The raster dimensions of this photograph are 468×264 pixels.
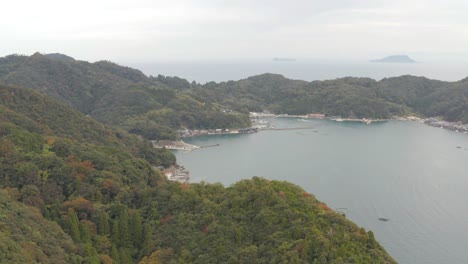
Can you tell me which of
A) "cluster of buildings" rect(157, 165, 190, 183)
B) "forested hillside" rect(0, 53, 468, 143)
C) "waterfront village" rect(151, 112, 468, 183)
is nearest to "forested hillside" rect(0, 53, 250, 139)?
"forested hillside" rect(0, 53, 468, 143)

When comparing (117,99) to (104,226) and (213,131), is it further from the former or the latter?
(104,226)


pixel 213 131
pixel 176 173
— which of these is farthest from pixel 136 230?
pixel 213 131

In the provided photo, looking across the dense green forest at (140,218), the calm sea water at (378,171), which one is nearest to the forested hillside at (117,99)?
the calm sea water at (378,171)

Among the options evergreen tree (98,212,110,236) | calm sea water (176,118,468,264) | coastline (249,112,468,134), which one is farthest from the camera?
coastline (249,112,468,134)

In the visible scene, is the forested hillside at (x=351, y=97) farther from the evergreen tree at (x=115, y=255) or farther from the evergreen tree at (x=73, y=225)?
the evergreen tree at (x=115, y=255)

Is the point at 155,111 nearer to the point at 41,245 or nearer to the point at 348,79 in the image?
the point at 348,79

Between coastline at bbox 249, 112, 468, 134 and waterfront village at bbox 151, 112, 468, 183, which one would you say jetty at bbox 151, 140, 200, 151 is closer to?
waterfront village at bbox 151, 112, 468, 183
